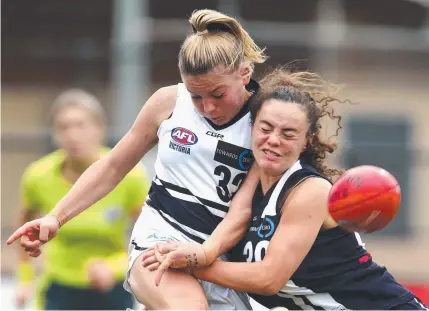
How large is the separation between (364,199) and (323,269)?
53 cm

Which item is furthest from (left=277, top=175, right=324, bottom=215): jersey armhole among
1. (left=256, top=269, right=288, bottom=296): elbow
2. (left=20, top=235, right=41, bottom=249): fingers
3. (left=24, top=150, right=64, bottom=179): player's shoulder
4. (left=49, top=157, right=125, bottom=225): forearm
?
(left=24, top=150, right=64, bottom=179): player's shoulder

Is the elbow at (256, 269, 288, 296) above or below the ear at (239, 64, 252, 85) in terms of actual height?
below

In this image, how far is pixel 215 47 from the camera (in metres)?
3.89

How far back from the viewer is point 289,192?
3.89 meters

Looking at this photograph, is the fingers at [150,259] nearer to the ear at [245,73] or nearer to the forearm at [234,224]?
the forearm at [234,224]

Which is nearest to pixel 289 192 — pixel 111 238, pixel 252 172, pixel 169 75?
pixel 252 172

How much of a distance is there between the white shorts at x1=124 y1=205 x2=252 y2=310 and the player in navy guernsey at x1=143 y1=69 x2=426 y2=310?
0.10m

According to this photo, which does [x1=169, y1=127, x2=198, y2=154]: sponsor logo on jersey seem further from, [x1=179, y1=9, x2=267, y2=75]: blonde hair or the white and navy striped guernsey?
[x1=179, y1=9, x2=267, y2=75]: blonde hair

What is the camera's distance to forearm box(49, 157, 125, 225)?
421 cm

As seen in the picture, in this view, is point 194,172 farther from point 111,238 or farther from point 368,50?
point 368,50

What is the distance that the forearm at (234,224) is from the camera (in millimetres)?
3912

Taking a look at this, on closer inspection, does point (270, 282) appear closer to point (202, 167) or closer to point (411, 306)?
point (202, 167)

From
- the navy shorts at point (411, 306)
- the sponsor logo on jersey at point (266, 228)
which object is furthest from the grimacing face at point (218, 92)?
the navy shorts at point (411, 306)

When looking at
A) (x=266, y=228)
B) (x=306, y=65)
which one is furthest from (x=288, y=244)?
(x=306, y=65)
